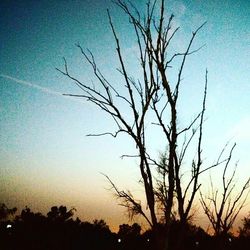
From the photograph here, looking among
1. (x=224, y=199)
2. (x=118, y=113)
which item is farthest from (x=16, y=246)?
(x=118, y=113)

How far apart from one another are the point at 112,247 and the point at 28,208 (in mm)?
21812

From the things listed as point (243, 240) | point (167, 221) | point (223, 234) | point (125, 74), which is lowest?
point (167, 221)

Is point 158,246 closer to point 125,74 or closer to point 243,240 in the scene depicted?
point 125,74

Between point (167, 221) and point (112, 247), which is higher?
point (112, 247)

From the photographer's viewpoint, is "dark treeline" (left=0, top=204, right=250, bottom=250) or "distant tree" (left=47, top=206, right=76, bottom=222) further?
"distant tree" (left=47, top=206, right=76, bottom=222)

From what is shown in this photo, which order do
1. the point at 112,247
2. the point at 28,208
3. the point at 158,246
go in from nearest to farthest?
the point at 158,246
the point at 112,247
the point at 28,208

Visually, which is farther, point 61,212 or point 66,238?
point 61,212

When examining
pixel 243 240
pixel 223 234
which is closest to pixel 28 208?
pixel 243 240

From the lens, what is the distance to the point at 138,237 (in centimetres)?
5428

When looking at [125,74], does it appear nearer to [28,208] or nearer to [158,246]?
[158,246]

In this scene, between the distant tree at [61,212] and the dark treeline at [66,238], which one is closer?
the dark treeline at [66,238]

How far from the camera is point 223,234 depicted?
27.6 ft

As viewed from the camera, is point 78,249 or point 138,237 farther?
point 138,237

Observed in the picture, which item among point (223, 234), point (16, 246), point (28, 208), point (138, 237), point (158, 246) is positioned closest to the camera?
point (158, 246)
